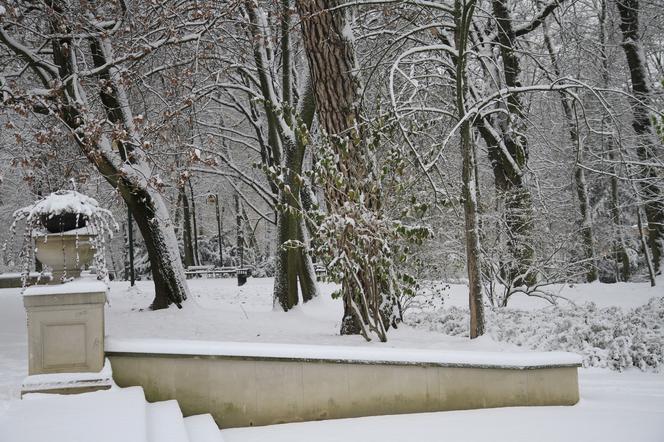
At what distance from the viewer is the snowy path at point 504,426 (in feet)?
15.6

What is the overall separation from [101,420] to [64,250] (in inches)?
66.9

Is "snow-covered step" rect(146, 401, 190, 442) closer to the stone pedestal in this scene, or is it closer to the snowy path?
the snowy path

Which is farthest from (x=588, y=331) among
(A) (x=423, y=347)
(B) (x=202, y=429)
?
(B) (x=202, y=429)

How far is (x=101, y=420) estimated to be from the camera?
160 inches

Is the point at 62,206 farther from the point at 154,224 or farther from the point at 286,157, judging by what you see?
the point at 286,157

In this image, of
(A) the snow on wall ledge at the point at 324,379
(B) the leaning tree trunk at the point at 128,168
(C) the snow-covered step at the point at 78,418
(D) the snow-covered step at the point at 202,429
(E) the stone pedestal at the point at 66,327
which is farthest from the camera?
(B) the leaning tree trunk at the point at 128,168

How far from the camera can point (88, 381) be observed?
4.78m

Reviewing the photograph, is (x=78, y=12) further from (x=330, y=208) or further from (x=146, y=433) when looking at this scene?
(x=146, y=433)

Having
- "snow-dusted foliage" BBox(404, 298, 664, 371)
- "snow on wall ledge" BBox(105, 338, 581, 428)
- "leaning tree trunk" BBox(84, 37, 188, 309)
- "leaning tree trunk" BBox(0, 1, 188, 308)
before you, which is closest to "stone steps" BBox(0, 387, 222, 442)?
"snow on wall ledge" BBox(105, 338, 581, 428)

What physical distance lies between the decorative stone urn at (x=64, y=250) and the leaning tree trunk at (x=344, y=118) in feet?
10.4

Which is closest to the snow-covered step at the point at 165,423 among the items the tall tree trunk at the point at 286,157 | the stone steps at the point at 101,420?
the stone steps at the point at 101,420

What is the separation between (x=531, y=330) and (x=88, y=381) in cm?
632

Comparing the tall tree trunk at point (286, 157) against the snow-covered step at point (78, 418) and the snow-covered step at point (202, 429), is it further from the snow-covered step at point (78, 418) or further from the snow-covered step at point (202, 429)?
the snow-covered step at point (78, 418)

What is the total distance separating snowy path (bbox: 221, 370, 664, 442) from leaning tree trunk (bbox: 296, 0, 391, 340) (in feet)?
7.11
